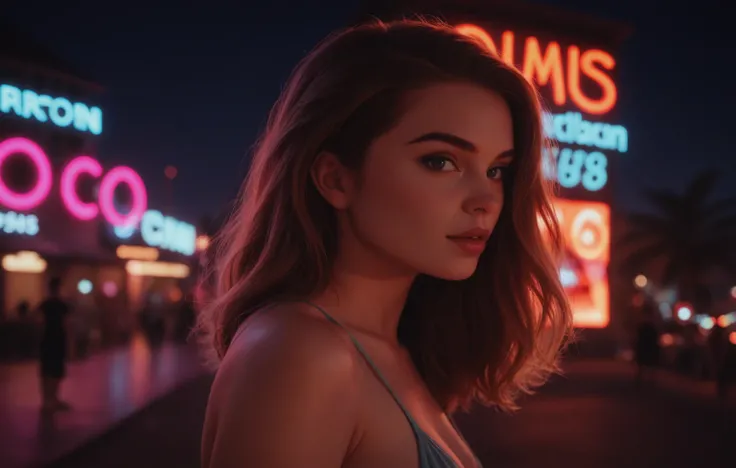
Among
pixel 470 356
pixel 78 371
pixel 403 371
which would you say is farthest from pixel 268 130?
pixel 78 371

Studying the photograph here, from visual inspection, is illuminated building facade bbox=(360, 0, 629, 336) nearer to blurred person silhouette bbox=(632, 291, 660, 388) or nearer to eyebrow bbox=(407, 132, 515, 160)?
blurred person silhouette bbox=(632, 291, 660, 388)

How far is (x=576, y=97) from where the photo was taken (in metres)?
11.6

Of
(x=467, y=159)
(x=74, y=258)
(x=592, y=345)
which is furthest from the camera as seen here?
(x=74, y=258)

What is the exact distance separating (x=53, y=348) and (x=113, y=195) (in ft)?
17.9

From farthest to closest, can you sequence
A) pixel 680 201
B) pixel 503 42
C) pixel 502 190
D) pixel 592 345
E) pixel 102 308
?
pixel 680 201 → pixel 102 308 → pixel 592 345 → pixel 503 42 → pixel 502 190

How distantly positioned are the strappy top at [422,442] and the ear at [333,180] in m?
0.21

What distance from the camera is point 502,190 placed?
1.35 m

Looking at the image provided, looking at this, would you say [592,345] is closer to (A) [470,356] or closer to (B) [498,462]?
(B) [498,462]

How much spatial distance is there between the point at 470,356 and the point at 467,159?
0.60m

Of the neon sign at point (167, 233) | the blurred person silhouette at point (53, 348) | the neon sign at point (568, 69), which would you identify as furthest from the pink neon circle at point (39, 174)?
the neon sign at point (167, 233)

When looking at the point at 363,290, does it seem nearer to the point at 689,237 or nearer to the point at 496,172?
the point at 496,172

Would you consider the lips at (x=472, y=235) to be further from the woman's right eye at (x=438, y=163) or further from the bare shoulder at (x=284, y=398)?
the bare shoulder at (x=284, y=398)

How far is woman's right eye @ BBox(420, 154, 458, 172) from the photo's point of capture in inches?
45.5

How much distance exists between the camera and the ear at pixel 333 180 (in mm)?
1185
